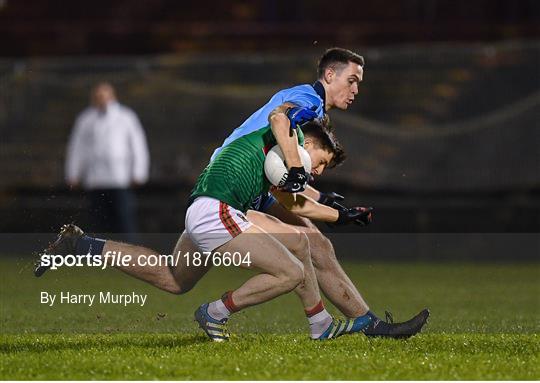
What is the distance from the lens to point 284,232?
8.87m

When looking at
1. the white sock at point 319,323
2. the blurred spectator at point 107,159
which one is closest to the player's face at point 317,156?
the white sock at point 319,323

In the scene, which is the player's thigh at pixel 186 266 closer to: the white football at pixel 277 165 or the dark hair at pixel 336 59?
the white football at pixel 277 165

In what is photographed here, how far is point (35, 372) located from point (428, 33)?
15.8 metres

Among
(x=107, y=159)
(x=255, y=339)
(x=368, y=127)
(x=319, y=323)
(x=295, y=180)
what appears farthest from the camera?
(x=368, y=127)

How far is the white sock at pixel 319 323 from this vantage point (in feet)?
29.2

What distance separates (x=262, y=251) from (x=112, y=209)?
7790mm

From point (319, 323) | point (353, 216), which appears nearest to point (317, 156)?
point (353, 216)

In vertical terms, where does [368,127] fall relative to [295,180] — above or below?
below

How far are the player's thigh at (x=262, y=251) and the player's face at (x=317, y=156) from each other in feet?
1.88

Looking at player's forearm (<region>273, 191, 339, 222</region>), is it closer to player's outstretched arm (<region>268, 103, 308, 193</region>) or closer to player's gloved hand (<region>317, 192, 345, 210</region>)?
player's outstretched arm (<region>268, 103, 308, 193</region>)

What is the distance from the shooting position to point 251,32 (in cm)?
2262

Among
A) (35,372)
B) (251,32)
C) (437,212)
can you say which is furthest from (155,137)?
(35,372)

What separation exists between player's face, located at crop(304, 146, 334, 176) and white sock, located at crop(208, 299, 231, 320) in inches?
38.7

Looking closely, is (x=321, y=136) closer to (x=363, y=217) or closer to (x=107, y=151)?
(x=363, y=217)
